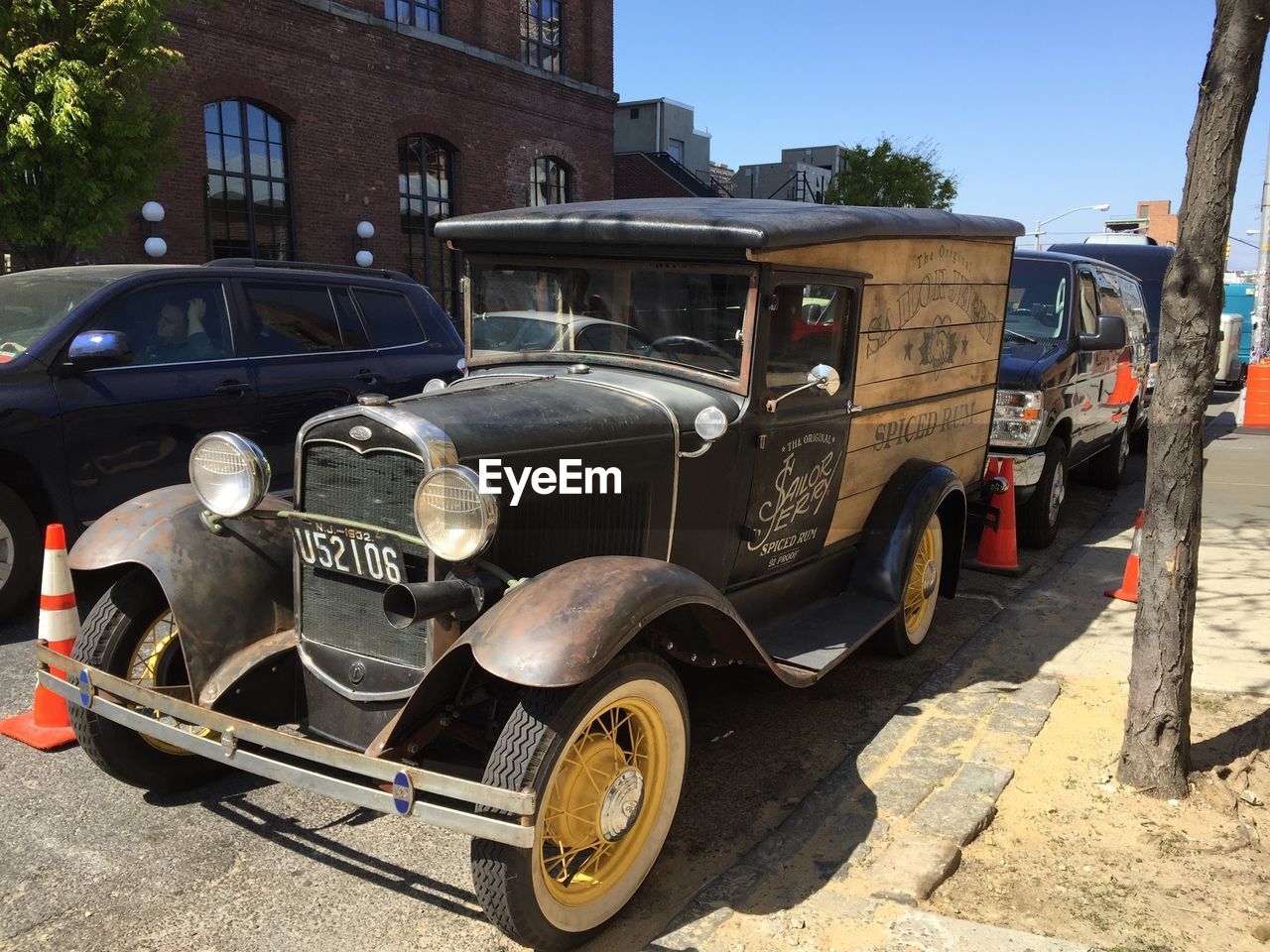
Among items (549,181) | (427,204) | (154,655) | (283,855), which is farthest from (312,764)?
(549,181)

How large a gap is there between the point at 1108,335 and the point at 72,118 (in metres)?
8.77

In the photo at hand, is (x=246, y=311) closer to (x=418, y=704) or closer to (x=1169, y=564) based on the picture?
(x=418, y=704)

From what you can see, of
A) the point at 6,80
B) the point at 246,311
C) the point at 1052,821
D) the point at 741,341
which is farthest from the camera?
the point at 6,80

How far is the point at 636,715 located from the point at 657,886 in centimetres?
60

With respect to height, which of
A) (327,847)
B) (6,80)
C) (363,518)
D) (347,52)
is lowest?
(327,847)

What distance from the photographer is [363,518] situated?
3.16 metres

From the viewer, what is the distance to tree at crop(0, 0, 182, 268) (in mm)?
8695

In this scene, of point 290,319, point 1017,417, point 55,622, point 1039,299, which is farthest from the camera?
point 1039,299

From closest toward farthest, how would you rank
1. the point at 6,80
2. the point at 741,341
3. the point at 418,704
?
the point at 418,704, the point at 741,341, the point at 6,80

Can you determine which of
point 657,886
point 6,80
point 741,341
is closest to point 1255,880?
point 657,886

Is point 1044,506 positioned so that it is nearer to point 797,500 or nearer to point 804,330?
point 797,500

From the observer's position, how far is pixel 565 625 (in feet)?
8.77

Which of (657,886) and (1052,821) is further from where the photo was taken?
(1052,821)

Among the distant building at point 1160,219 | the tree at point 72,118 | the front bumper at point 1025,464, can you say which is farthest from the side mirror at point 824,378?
the distant building at point 1160,219
